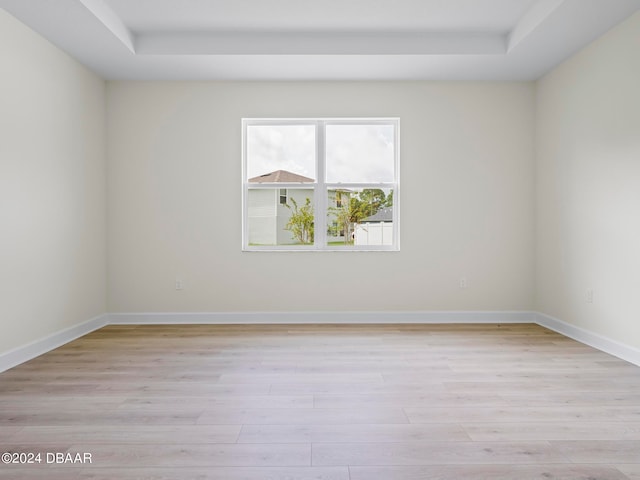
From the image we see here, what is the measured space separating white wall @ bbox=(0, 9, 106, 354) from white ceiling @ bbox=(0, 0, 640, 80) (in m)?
0.29

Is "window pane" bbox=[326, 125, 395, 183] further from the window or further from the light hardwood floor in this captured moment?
the light hardwood floor

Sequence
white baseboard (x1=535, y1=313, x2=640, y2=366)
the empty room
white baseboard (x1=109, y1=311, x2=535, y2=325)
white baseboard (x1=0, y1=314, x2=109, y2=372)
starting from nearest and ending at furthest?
the empty room
white baseboard (x1=0, y1=314, x2=109, y2=372)
white baseboard (x1=535, y1=313, x2=640, y2=366)
white baseboard (x1=109, y1=311, x2=535, y2=325)

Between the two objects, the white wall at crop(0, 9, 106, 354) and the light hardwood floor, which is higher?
the white wall at crop(0, 9, 106, 354)

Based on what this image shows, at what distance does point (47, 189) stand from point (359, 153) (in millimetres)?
3211

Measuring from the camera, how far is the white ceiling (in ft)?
11.8

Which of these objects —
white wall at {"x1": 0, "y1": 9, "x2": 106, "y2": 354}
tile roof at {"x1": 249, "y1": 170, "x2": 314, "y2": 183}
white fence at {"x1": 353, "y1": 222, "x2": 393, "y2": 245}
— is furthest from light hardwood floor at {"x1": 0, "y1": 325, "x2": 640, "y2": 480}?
Answer: tile roof at {"x1": 249, "y1": 170, "x2": 314, "y2": 183}

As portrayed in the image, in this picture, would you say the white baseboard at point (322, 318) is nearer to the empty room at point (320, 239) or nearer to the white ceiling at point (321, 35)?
the empty room at point (320, 239)

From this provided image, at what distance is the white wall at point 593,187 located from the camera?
3.55 metres

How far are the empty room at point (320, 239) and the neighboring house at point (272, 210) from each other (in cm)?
3

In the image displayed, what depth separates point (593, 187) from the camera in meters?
4.02

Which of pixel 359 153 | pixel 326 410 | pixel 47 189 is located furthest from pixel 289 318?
pixel 47 189

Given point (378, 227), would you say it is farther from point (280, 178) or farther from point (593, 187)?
point (593, 187)

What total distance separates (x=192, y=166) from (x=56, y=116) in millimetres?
1401

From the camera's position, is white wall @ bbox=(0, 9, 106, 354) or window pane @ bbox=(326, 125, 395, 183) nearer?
white wall @ bbox=(0, 9, 106, 354)
